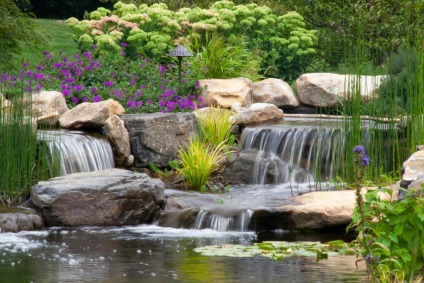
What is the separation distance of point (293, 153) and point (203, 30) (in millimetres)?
5338

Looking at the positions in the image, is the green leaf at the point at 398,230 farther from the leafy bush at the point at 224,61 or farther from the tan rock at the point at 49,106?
the leafy bush at the point at 224,61

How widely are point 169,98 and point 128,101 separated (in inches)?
26.9

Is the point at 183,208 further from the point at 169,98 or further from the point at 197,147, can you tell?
the point at 169,98

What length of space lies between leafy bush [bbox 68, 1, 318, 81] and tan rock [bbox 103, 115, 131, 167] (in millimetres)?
3273

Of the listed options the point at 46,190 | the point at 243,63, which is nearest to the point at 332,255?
the point at 46,190

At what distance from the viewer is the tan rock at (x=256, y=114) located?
495 inches

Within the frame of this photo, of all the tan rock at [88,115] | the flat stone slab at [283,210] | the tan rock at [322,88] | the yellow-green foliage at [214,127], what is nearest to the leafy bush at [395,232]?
the flat stone slab at [283,210]

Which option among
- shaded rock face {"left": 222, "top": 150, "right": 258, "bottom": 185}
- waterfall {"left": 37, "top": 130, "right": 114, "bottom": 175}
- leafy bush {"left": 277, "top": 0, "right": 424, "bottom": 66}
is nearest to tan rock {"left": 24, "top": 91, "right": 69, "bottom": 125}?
waterfall {"left": 37, "top": 130, "right": 114, "bottom": 175}

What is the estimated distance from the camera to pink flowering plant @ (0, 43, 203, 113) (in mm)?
12812

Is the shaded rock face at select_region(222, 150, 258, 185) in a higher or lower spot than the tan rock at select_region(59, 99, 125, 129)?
lower

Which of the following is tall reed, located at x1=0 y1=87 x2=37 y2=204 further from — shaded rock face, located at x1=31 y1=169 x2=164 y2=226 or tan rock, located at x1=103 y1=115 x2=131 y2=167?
tan rock, located at x1=103 y1=115 x2=131 y2=167

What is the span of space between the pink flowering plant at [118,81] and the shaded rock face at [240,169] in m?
1.70

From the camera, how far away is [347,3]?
1772 cm

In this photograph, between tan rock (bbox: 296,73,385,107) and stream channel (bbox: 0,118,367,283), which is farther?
tan rock (bbox: 296,73,385,107)
